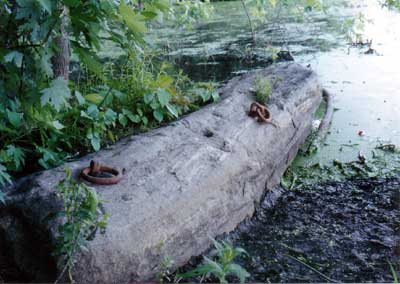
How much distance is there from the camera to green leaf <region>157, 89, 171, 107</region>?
9.64 ft

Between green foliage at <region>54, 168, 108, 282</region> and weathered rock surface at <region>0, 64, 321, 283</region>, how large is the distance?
71 millimetres

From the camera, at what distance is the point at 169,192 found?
2.25 meters

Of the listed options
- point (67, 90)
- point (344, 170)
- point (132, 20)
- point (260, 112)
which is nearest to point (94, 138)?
point (67, 90)

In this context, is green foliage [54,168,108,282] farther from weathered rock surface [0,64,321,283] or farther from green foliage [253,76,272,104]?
green foliage [253,76,272,104]

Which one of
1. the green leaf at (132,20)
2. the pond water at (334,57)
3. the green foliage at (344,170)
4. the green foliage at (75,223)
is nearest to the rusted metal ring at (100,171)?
the green foliage at (75,223)

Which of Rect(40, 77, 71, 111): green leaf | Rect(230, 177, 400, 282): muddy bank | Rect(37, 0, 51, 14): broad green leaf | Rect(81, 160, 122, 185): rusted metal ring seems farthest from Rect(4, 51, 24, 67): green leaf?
Rect(230, 177, 400, 282): muddy bank

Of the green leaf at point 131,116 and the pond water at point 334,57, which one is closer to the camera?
the green leaf at point 131,116

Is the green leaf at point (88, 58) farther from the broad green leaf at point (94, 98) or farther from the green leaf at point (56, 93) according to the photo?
the broad green leaf at point (94, 98)

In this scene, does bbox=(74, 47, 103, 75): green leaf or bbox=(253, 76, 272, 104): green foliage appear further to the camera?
bbox=(253, 76, 272, 104): green foliage

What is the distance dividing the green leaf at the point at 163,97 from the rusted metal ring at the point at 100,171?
80cm

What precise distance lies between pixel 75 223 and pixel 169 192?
1.96 feet

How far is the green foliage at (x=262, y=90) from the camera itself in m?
3.34

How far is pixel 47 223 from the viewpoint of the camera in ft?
6.34

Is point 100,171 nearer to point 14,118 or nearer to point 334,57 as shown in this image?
point 14,118
